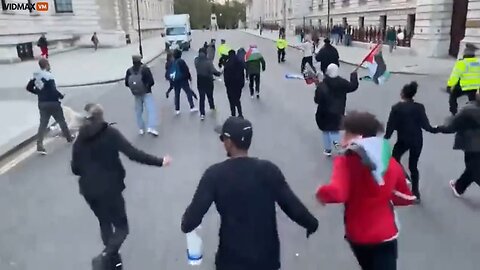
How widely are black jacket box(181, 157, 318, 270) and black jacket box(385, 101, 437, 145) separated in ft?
10.8

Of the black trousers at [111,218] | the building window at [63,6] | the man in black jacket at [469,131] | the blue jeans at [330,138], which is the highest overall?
the building window at [63,6]

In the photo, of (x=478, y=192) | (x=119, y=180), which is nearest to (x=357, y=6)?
(x=478, y=192)

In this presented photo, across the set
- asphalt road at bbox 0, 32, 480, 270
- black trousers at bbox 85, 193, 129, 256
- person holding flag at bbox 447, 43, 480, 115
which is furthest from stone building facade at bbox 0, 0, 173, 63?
black trousers at bbox 85, 193, 129, 256

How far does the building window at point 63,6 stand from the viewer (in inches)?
1778

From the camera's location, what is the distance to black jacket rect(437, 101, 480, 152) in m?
5.46

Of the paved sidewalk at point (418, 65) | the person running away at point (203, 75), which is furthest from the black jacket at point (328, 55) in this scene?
the paved sidewalk at point (418, 65)

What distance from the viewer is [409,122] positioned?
5727 millimetres

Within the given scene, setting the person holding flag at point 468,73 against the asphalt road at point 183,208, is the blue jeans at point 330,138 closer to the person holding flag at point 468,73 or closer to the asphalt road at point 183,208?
the asphalt road at point 183,208

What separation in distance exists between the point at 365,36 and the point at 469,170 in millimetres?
34177

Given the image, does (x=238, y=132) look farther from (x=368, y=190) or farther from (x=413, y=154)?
(x=413, y=154)

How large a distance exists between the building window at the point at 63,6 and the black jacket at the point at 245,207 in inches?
1843

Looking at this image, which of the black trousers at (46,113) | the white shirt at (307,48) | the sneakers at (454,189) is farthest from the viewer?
the white shirt at (307,48)

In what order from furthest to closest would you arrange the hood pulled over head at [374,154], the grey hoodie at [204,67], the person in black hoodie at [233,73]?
the grey hoodie at [204,67] < the person in black hoodie at [233,73] < the hood pulled over head at [374,154]

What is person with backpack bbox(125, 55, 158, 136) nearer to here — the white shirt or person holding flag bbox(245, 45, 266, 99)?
person holding flag bbox(245, 45, 266, 99)
